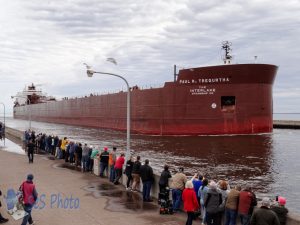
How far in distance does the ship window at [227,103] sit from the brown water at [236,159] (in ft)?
9.14

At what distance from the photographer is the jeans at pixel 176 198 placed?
1027 cm

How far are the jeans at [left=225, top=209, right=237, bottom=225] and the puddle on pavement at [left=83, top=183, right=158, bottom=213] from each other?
261 cm

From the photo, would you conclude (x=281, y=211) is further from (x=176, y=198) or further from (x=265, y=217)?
(x=176, y=198)

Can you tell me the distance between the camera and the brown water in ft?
55.6

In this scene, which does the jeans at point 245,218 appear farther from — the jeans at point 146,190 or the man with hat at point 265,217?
the jeans at point 146,190

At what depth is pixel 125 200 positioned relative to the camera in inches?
458

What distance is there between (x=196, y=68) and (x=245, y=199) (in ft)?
92.2

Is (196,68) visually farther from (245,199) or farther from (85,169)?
(245,199)

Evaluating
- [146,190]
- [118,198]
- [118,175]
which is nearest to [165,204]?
[146,190]

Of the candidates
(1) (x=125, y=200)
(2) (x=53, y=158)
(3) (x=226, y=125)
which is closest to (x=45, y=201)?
(1) (x=125, y=200)

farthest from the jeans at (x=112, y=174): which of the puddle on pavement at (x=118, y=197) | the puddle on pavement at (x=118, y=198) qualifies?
the puddle on pavement at (x=118, y=198)

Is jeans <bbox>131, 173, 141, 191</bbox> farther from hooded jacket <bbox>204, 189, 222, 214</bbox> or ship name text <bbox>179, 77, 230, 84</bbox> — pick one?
ship name text <bbox>179, 77, 230, 84</bbox>

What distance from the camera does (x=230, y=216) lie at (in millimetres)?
8641

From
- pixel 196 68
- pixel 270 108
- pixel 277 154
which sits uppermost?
pixel 196 68
